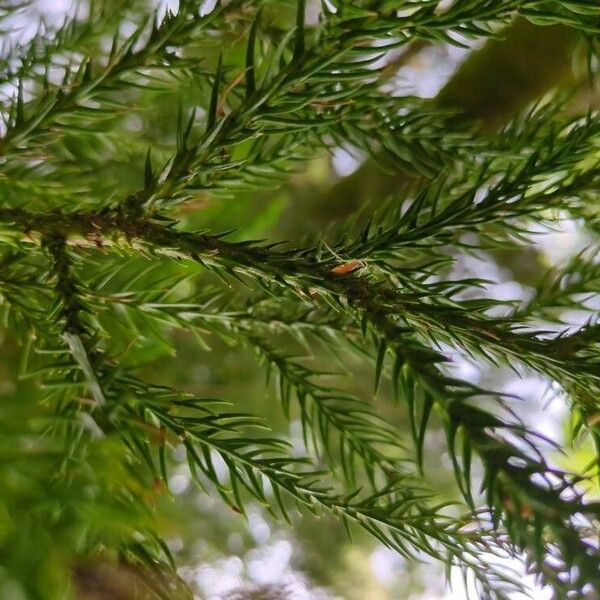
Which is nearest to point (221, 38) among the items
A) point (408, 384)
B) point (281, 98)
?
point (281, 98)

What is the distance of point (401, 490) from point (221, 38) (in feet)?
1.45

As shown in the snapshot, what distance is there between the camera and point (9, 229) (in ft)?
1.25

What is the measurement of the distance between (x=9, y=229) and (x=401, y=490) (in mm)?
319

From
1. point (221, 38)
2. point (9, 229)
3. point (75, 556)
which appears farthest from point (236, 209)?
point (75, 556)

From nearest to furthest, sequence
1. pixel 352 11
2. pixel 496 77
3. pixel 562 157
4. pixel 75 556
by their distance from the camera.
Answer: pixel 75 556
pixel 352 11
pixel 562 157
pixel 496 77

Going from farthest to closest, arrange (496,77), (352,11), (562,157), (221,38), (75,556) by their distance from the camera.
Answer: (496,77) < (221,38) < (562,157) < (352,11) < (75,556)

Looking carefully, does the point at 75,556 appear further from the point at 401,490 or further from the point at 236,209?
the point at 236,209

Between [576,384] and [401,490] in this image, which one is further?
[401,490]

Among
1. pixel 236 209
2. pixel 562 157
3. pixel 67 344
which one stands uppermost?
pixel 562 157

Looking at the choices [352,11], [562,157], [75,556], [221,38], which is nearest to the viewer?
[75,556]

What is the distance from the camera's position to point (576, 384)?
35cm

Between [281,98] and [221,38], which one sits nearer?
[281,98]

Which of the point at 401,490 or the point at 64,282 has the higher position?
the point at 64,282

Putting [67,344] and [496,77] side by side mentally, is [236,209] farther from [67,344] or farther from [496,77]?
[67,344]
